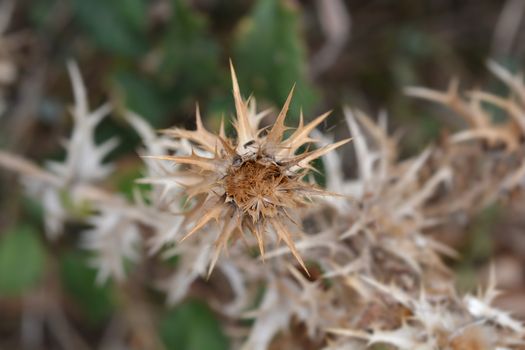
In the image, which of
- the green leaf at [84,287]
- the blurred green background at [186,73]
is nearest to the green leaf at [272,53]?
the blurred green background at [186,73]

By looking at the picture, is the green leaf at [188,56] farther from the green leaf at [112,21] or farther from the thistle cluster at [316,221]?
the thistle cluster at [316,221]

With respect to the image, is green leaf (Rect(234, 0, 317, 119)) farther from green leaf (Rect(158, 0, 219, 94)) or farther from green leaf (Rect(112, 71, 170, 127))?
green leaf (Rect(112, 71, 170, 127))

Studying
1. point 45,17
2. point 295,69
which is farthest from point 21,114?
point 295,69

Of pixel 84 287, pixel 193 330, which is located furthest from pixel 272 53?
pixel 84 287

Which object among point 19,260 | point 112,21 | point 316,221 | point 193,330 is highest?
point 112,21

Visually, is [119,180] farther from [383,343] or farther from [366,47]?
[366,47]

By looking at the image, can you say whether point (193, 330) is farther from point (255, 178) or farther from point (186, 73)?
point (255, 178)
